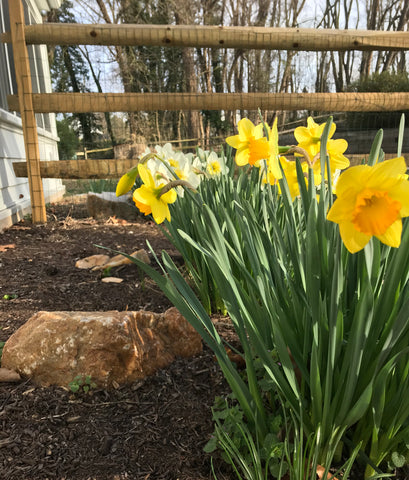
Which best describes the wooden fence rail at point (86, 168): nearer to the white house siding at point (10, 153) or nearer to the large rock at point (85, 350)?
the white house siding at point (10, 153)

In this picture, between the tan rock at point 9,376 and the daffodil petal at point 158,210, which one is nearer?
the daffodil petal at point 158,210

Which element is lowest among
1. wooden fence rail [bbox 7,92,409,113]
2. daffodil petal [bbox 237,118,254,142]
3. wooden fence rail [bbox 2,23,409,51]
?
daffodil petal [bbox 237,118,254,142]

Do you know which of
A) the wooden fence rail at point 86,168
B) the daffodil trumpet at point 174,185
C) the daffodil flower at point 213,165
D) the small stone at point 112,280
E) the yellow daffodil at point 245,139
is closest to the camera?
the daffodil trumpet at point 174,185

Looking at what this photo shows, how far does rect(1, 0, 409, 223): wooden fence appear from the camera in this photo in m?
3.43

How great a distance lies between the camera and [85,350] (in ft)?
3.91

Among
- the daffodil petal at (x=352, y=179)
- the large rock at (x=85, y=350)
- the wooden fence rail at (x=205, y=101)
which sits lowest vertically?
the large rock at (x=85, y=350)

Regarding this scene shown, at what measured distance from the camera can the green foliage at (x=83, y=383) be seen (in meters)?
1.13

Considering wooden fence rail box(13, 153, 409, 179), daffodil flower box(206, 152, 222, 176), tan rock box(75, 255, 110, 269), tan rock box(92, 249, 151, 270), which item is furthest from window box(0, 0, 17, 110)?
daffodil flower box(206, 152, 222, 176)

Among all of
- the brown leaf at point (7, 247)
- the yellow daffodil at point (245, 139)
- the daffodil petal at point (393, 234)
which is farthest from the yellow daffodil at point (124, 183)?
the brown leaf at point (7, 247)

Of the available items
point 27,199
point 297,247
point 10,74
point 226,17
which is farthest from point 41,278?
point 226,17

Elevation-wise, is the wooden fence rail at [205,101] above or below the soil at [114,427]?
above

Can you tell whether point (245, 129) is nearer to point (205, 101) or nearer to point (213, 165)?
point (213, 165)

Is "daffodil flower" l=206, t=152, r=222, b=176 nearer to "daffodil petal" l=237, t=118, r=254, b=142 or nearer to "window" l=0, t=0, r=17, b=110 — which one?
"daffodil petal" l=237, t=118, r=254, b=142

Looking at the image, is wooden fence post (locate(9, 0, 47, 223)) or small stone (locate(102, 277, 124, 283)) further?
wooden fence post (locate(9, 0, 47, 223))
